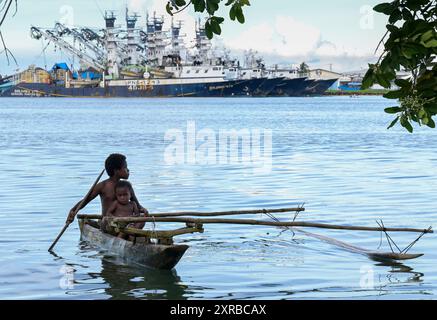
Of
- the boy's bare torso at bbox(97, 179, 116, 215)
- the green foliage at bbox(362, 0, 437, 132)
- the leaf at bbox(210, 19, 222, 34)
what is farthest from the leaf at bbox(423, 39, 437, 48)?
the boy's bare torso at bbox(97, 179, 116, 215)

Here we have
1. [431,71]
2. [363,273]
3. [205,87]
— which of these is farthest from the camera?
[205,87]

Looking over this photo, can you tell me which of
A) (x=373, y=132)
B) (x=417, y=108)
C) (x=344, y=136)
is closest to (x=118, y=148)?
(x=344, y=136)

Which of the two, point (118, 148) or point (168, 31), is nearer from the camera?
point (118, 148)

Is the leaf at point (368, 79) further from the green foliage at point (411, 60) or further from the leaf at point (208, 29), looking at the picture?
the leaf at point (208, 29)

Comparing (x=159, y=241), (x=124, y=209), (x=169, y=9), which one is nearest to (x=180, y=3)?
(x=169, y=9)

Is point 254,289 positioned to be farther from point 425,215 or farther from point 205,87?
point 205,87

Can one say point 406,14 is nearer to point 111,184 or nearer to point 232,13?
point 232,13

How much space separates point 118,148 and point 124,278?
26.3 meters

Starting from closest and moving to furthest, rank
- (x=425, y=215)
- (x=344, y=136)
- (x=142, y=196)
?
(x=425, y=215), (x=142, y=196), (x=344, y=136)

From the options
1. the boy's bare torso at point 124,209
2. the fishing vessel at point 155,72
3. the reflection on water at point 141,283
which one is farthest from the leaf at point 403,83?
Result: the fishing vessel at point 155,72

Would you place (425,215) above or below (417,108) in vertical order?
below

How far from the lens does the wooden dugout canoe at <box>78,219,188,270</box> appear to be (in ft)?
32.4

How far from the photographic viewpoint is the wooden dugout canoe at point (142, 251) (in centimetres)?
988

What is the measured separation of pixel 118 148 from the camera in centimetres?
3631
